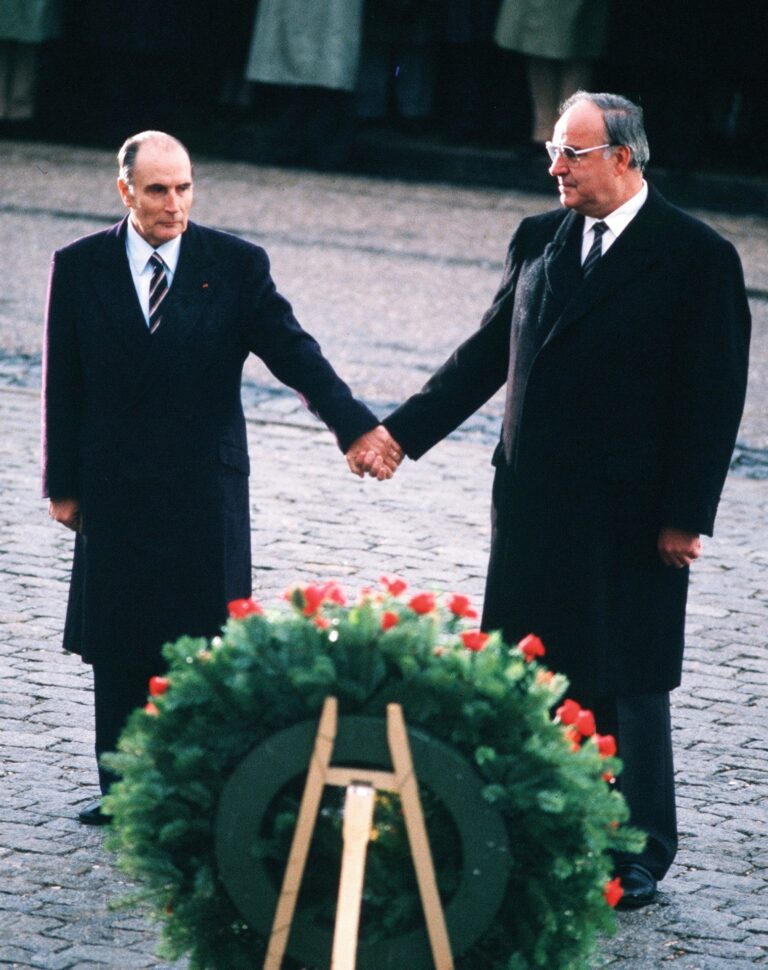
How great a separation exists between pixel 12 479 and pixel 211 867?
4619mm

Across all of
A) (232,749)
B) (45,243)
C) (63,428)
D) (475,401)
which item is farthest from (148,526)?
(45,243)

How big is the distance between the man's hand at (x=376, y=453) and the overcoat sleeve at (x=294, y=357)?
36 mm

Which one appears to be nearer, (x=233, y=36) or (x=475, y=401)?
(x=475, y=401)

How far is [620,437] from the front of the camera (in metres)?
4.62

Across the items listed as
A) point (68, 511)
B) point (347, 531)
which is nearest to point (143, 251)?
point (68, 511)

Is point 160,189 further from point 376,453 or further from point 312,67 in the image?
point 312,67

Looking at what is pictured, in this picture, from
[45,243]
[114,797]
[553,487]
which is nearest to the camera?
[114,797]

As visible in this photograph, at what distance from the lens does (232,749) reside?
3529mm

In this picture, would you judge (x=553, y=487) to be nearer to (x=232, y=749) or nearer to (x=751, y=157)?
(x=232, y=749)

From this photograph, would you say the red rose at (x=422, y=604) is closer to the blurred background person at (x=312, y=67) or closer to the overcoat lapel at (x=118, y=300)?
the overcoat lapel at (x=118, y=300)

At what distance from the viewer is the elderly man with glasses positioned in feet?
15.1

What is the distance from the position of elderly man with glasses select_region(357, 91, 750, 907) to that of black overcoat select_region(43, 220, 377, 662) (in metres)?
0.69

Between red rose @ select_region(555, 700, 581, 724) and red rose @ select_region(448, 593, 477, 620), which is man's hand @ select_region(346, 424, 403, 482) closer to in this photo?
red rose @ select_region(448, 593, 477, 620)

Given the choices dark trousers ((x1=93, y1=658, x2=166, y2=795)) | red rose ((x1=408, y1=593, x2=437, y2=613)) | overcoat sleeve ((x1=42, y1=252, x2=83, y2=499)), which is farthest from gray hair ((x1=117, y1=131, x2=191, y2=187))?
red rose ((x1=408, y1=593, x2=437, y2=613))
